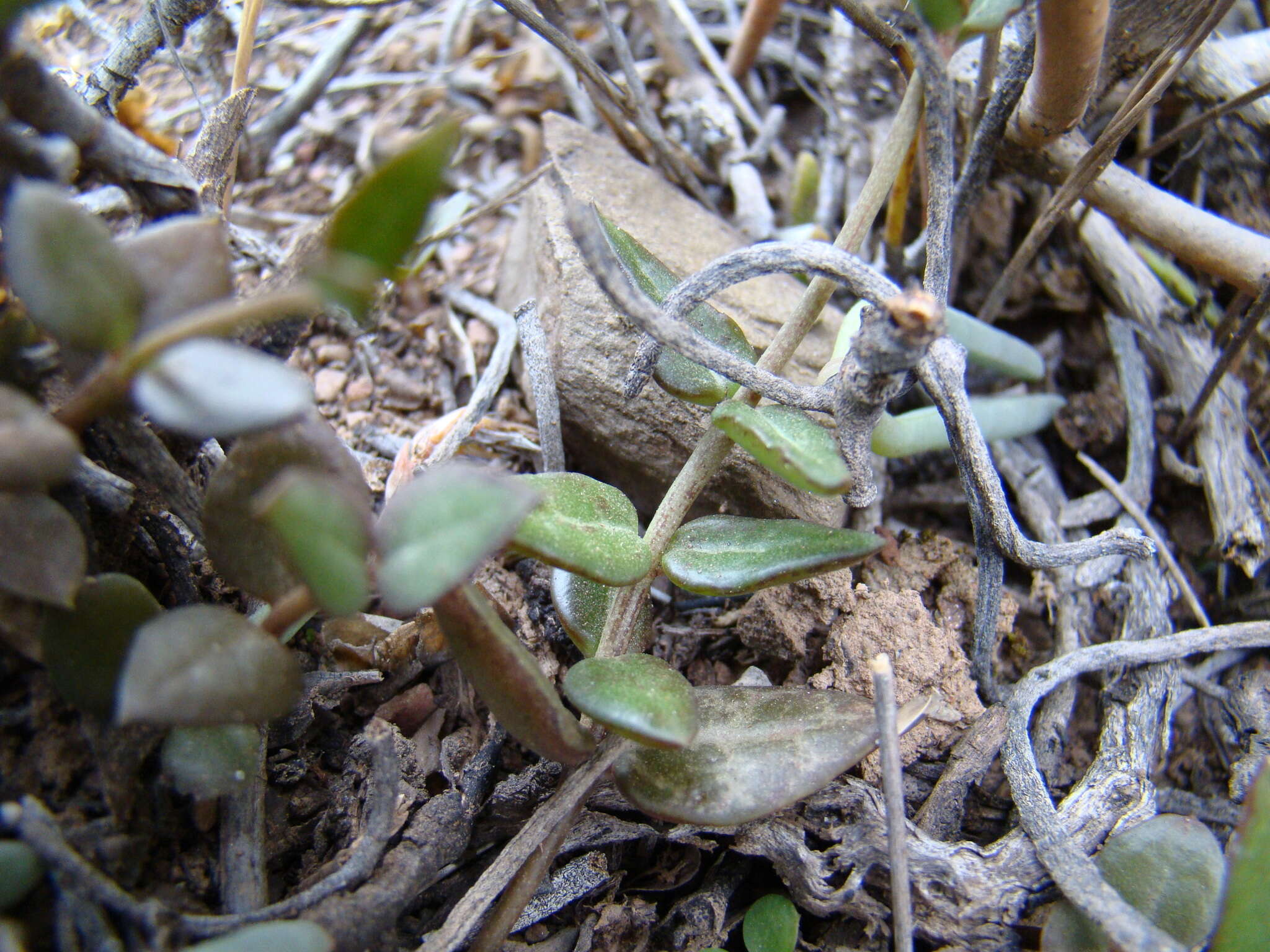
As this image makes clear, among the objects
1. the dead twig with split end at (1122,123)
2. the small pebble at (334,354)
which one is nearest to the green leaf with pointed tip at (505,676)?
the small pebble at (334,354)

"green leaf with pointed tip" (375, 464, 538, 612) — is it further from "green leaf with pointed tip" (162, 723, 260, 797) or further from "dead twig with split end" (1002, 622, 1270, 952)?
"dead twig with split end" (1002, 622, 1270, 952)

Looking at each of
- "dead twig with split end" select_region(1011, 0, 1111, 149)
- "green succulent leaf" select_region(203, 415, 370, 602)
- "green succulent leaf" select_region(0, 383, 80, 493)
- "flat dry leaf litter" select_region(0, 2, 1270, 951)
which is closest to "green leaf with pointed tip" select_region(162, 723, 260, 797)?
"flat dry leaf litter" select_region(0, 2, 1270, 951)

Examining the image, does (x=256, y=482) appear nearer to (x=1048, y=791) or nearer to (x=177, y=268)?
(x=177, y=268)

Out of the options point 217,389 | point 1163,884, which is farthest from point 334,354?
point 1163,884

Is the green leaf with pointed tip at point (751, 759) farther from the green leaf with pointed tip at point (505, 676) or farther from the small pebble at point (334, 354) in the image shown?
the small pebble at point (334, 354)

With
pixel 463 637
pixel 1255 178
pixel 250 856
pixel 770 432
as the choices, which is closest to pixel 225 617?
pixel 463 637

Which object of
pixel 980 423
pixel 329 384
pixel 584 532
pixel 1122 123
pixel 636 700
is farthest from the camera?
pixel 329 384

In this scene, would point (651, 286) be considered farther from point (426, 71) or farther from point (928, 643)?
point (426, 71)
